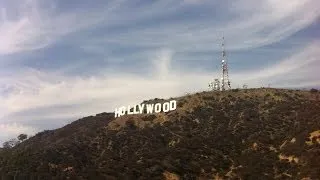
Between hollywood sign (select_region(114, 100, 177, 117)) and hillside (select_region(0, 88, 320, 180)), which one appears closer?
hillside (select_region(0, 88, 320, 180))

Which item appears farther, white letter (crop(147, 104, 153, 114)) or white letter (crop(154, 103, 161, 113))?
white letter (crop(154, 103, 161, 113))

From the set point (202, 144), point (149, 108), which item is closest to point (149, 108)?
point (149, 108)

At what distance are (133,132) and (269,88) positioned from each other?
53.1 meters

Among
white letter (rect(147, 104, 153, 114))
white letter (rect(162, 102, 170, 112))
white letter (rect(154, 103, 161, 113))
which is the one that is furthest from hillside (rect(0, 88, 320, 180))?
white letter (rect(147, 104, 153, 114))

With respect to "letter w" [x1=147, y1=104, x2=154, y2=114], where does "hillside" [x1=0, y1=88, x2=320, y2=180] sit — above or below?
below

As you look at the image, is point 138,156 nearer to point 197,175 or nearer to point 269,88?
point 197,175

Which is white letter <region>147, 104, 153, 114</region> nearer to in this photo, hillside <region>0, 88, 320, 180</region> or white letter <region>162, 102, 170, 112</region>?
hillside <region>0, 88, 320, 180</region>

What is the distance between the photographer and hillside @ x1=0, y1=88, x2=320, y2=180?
101m

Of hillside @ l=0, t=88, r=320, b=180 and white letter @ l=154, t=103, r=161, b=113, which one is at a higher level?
white letter @ l=154, t=103, r=161, b=113

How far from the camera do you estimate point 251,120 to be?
5192 inches

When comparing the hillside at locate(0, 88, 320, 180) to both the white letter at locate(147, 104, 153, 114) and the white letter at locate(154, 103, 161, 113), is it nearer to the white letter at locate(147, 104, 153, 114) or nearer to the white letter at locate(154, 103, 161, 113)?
the white letter at locate(154, 103, 161, 113)

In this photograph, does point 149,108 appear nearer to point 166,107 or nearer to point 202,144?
point 166,107

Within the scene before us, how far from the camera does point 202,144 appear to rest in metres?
119

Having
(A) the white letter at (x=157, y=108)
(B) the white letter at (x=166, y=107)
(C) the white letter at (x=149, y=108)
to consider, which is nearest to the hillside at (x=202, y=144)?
(B) the white letter at (x=166, y=107)
